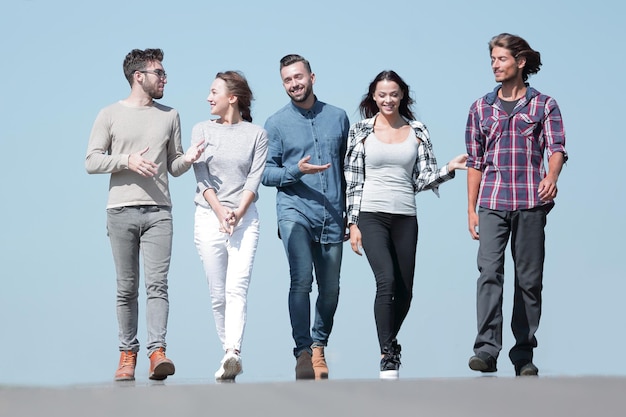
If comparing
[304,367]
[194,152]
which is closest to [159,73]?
[194,152]

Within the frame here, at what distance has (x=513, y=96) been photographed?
733cm

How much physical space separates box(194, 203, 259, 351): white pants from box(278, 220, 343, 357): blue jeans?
29cm

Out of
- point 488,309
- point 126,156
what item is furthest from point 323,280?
point 126,156

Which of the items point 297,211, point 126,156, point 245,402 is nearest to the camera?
point 245,402

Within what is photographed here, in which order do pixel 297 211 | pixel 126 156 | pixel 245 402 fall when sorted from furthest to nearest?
1. pixel 297 211
2. pixel 126 156
3. pixel 245 402

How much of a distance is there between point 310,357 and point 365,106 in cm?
205

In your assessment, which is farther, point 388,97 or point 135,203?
point 388,97

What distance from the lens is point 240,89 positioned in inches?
301

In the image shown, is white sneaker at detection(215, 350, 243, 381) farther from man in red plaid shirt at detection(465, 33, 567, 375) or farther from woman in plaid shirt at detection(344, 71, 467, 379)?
man in red plaid shirt at detection(465, 33, 567, 375)

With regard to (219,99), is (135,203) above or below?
below

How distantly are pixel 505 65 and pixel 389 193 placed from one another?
1.25 metres

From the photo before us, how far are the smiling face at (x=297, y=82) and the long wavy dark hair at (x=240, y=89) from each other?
0.29 meters

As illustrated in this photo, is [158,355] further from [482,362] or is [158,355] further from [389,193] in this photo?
[482,362]

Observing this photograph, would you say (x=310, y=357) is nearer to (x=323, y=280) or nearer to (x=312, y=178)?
(x=323, y=280)
